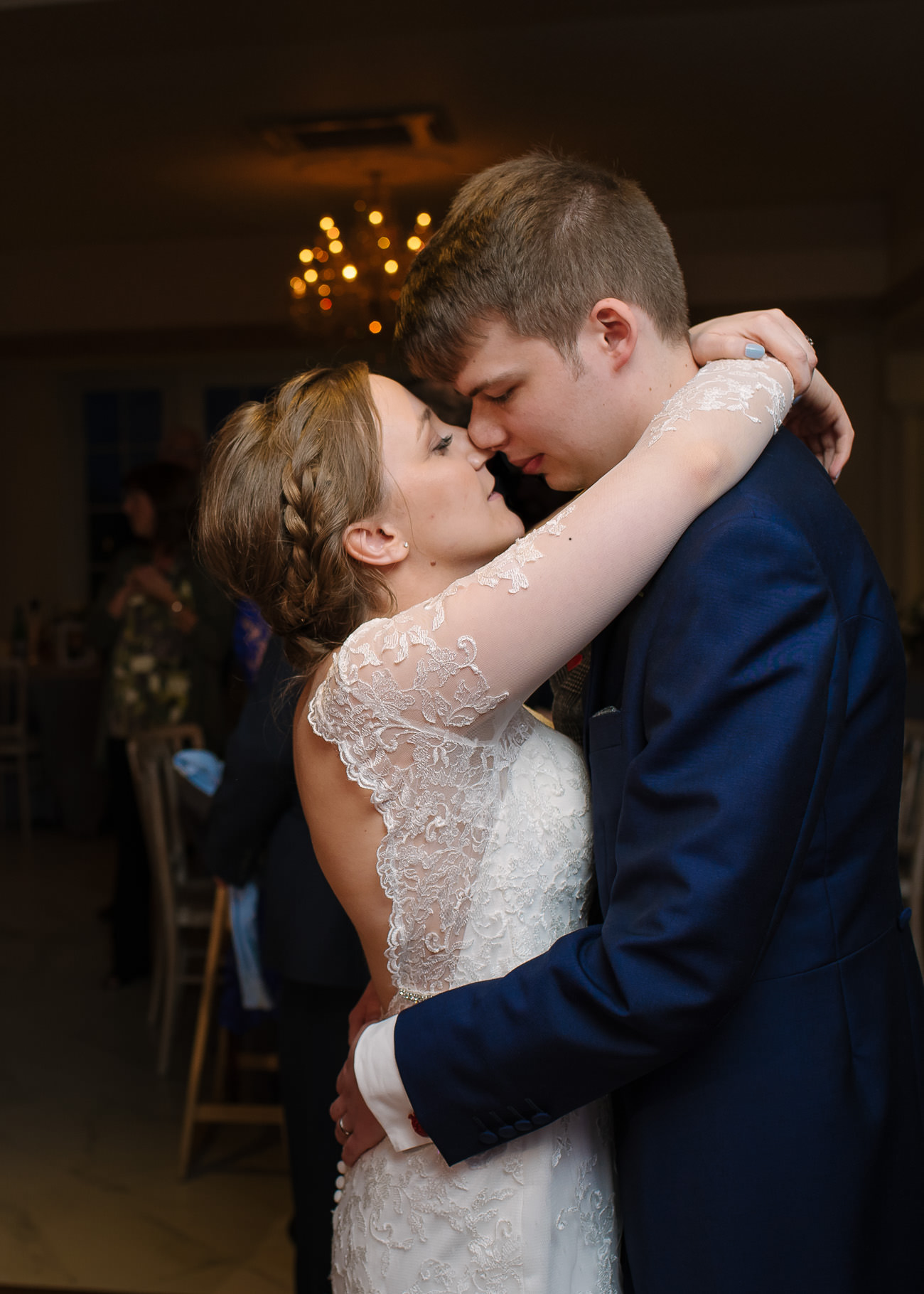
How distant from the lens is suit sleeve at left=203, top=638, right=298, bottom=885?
1.95 meters

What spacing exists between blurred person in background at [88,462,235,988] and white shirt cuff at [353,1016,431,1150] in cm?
284

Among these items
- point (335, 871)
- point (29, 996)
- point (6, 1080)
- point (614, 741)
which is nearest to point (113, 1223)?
point (6, 1080)

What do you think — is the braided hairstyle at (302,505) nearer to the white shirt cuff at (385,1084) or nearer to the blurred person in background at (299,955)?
the white shirt cuff at (385,1084)

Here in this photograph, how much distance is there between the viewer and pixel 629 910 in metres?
0.96

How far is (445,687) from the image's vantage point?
106cm

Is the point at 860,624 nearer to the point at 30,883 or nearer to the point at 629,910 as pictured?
the point at 629,910

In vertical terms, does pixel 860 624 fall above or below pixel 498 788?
above

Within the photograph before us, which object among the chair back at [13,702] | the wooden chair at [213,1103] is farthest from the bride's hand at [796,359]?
the chair back at [13,702]

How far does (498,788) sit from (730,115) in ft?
15.9

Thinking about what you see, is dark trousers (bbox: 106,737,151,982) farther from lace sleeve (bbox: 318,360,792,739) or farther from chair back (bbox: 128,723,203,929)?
lace sleeve (bbox: 318,360,792,739)

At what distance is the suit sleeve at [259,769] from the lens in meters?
1.95

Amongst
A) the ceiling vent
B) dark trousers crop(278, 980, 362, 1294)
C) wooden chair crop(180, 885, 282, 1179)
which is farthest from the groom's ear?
the ceiling vent

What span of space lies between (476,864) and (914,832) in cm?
286

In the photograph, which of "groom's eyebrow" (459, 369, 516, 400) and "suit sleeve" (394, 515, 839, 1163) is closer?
"suit sleeve" (394, 515, 839, 1163)
